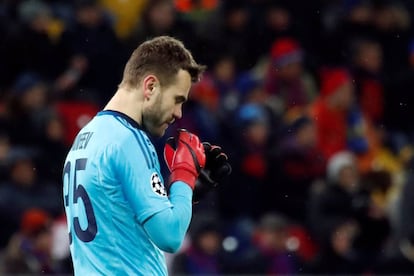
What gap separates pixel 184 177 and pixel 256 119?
18.8 ft

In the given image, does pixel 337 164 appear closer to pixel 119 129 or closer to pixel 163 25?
pixel 163 25

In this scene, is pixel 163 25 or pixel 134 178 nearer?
pixel 134 178

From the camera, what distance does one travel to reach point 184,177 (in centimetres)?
511

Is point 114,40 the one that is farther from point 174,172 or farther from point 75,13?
point 174,172

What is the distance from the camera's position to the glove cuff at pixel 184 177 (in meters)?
5.10

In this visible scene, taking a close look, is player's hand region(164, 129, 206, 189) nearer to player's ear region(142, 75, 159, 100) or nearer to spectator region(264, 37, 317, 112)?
player's ear region(142, 75, 159, 100)

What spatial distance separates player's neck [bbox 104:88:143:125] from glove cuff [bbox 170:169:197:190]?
0.26 metres

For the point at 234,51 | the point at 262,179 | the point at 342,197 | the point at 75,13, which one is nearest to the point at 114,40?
the point at 75,13

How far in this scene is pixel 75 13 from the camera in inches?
457

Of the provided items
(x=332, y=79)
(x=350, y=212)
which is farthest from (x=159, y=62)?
(x=332, y=79)

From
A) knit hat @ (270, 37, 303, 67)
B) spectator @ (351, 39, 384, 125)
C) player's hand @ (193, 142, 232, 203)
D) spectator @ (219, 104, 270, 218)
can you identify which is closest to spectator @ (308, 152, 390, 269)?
spectator @ (219, 104, 270, 218)

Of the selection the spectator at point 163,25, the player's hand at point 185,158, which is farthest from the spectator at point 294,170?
the player's hand at point 185,158

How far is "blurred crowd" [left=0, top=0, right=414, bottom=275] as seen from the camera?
998 cm

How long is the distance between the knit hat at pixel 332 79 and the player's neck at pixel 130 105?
6650 millimetres
